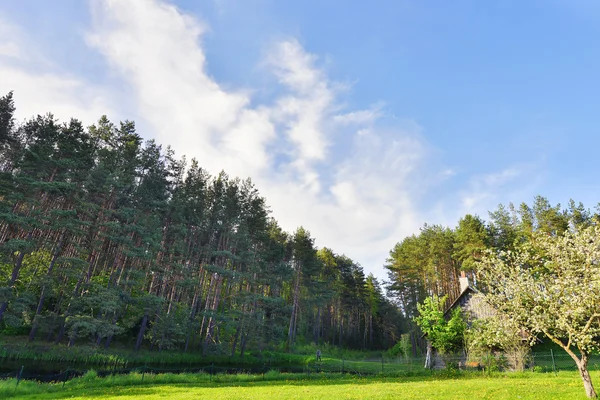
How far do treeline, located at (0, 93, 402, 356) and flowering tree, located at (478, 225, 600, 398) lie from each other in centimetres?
Answer: 2884

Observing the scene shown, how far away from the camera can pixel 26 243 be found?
26.4m

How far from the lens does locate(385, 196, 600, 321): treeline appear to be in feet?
142

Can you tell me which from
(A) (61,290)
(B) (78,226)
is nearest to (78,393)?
(B) (78,226)

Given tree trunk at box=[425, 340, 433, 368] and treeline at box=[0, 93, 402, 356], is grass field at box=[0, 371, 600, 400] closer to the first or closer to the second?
treeline at box=[0, 93, 402, 356]

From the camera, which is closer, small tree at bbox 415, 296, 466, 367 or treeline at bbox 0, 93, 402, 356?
treeline at bbox 0, 93, 402, 356

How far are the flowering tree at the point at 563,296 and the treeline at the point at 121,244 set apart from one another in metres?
28.8

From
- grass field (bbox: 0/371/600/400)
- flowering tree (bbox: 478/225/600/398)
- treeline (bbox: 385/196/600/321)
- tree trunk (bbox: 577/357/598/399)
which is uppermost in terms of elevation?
treeline (bbox: 385/196/600/321)

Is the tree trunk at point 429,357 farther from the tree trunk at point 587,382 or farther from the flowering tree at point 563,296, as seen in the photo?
the tree trunk at point 587,382

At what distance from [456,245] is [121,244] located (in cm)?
4741

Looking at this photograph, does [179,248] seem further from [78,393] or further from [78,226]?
[78,393]

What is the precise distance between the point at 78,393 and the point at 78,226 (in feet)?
66.0

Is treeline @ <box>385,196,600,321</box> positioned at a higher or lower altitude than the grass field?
higher

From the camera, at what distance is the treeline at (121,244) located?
96.3 feet

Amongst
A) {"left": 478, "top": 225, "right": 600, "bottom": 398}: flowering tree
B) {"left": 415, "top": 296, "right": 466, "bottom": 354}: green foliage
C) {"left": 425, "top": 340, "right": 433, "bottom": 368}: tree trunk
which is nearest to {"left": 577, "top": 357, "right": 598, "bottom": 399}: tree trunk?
{"left": 478, "top": 225, "right": 600, "bottom": 398}: flowering tree
